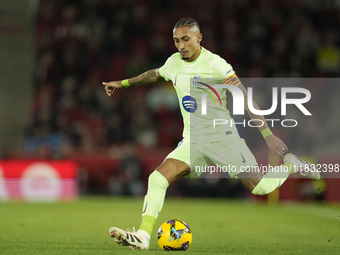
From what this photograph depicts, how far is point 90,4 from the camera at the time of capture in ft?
63.6

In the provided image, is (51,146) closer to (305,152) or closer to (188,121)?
(305,152)

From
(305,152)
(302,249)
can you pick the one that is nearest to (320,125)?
(305,152)

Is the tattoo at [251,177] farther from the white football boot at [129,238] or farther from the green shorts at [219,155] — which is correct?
the white football boot at [129,238]

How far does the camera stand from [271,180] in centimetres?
608

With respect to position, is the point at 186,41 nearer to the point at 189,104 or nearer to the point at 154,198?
the point at 189,104

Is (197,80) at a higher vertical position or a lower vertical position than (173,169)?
higher

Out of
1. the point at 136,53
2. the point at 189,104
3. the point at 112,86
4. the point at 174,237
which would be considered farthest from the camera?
the point at 136,53

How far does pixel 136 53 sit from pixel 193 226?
993 cm

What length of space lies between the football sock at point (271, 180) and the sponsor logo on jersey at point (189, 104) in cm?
104

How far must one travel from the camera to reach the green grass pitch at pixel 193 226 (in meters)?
6.05

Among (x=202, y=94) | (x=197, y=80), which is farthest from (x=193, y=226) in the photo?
(x=197, y=80)

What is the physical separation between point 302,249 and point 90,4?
14908 millimetres

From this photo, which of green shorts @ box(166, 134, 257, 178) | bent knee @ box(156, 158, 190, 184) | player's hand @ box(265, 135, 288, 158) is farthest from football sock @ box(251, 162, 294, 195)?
bent knee @ box(156, 158, 190, 184)

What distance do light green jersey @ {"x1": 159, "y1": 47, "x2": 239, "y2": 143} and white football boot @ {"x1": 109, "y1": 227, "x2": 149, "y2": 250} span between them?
123 centimetres
